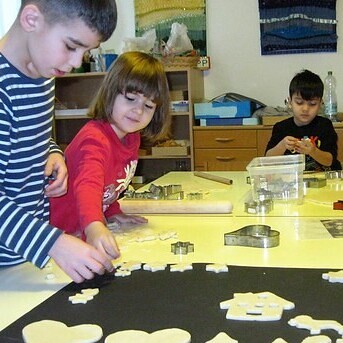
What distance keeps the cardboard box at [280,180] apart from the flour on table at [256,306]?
31.3 inches

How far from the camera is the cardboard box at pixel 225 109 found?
340 cm

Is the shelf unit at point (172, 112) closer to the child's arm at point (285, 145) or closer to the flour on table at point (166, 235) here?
the child's arm at point (285, 145)

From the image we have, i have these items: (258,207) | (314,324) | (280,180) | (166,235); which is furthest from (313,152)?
(314,324)

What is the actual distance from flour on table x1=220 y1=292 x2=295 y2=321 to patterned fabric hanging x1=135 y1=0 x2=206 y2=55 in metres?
3.08

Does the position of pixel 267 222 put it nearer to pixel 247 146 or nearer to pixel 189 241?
pixel 189 241

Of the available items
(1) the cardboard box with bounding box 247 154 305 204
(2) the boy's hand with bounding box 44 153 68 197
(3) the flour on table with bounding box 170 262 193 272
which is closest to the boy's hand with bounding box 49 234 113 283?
(3) the flour on table with bounding box 170 262 193 272

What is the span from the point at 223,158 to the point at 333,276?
8.52ft

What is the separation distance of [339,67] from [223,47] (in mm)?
733

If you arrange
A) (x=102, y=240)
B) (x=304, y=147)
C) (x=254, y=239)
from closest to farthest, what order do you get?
(x=102, y=240) < (x=254, y=239) < (x=304, y=147)

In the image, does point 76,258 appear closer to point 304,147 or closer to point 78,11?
point 78,11

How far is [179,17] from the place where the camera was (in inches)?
147

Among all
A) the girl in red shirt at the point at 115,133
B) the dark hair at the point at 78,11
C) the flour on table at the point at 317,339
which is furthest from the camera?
the girl in red shirt at the point at 115,133

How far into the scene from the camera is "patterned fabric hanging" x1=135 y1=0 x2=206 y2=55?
371 cm

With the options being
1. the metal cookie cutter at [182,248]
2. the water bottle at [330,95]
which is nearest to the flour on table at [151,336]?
the metal cookie cutter at [182,248]
